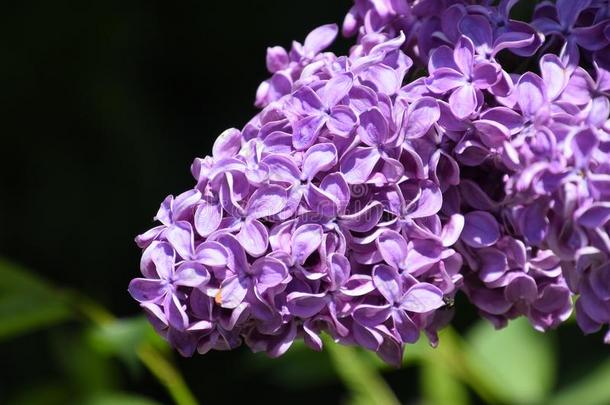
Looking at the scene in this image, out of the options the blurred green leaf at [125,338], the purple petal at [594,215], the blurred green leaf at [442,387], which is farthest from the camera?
the blurred green leaf at [442,387]

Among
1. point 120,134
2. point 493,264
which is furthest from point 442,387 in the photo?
point 120,134

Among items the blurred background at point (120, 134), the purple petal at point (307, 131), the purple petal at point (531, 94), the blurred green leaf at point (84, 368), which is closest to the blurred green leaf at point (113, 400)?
the blurred green leaf at point (84, 368)

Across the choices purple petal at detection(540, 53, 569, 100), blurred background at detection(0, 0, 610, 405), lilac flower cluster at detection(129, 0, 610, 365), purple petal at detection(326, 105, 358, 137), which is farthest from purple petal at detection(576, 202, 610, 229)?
blurred background at detection(0, 0, 610, 405)

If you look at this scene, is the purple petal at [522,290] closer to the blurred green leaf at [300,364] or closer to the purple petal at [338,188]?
the purple petal at [338,188]

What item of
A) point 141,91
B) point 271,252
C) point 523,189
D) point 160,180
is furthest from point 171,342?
point 141,91

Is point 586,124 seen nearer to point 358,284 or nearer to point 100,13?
point 358,284

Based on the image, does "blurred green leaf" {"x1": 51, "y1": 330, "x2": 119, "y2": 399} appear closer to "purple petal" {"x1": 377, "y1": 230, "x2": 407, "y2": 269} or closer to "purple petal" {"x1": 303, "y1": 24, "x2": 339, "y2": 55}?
"purple petal" {"x1": 303, "y1": 24, "x2": 339, "y2": 55}

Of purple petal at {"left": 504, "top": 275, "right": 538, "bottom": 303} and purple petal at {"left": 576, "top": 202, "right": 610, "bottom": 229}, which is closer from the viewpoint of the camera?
purple petal at {"left": 576, "top": 202, "right": 610, "bottom": 229}
